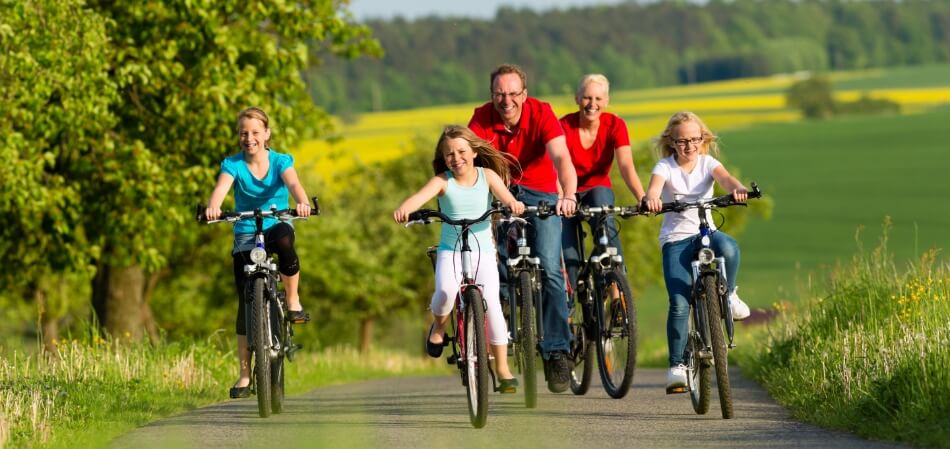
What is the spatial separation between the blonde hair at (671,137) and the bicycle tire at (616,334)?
32.9 inches

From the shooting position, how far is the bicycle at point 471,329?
27.5ft

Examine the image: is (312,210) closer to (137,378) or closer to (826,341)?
(137,378)

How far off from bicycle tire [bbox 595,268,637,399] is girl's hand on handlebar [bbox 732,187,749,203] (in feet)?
3.24

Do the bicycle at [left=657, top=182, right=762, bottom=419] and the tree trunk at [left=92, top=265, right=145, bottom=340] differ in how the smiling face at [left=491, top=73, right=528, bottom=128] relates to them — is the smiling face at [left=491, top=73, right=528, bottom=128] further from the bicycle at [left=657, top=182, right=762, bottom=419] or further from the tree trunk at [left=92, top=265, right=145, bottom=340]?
the tree trunk at [left=92, top=265, right=145, bottom=340]

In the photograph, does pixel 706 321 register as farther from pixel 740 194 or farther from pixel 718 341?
pixel 740 194

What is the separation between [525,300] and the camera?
9273 millimetres

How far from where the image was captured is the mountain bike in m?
9.05

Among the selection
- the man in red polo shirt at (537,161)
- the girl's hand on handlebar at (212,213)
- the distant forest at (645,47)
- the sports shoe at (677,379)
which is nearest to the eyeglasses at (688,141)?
the man in red polo shirt at (537,161)

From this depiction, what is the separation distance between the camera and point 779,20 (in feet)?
397

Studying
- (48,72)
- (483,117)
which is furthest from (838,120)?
(483,117)

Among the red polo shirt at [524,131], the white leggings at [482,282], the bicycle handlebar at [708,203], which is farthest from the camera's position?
the red polo shirt at [524,131]

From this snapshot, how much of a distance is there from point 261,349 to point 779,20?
380 ft

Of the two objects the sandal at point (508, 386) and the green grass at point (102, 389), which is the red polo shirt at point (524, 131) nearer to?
the sandal at point (508, 386)

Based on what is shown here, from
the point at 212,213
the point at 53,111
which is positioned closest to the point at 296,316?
the point at 212,213
